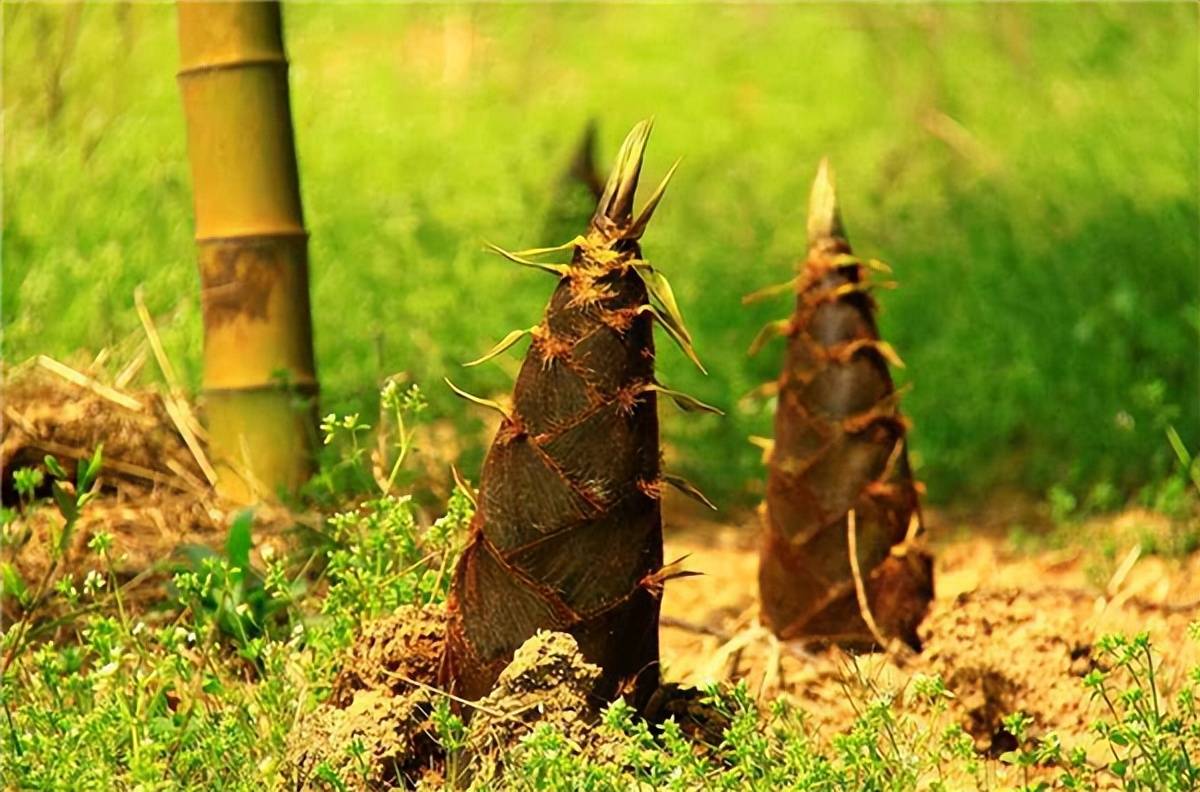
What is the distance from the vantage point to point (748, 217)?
6664mm

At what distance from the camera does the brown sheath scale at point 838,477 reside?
3090mm

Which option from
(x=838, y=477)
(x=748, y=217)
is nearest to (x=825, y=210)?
(x=838, y=477)

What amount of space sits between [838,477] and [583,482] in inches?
43.9

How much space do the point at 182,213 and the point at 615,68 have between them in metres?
4.40

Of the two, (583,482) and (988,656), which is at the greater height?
(583,482)

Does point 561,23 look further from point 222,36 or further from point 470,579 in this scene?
point 470,579

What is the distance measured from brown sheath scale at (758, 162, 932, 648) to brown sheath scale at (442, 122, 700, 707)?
103 centimetres

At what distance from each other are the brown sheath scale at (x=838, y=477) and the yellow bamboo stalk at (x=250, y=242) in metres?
0.97

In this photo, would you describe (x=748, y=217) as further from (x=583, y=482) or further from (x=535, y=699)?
(x=535, y=699)

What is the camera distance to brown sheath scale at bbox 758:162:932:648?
10.1ft

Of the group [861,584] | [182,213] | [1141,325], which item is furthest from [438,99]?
[861,584]

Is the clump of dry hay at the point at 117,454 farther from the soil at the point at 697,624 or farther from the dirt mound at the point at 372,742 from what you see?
the dirt mound at the point at 372,742

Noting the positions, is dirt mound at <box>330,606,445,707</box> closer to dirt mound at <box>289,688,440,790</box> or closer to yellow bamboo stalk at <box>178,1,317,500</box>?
dirt mound at <box>289,688,440,790</box>

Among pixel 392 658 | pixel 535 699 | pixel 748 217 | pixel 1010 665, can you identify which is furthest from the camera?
pixel 748 217
